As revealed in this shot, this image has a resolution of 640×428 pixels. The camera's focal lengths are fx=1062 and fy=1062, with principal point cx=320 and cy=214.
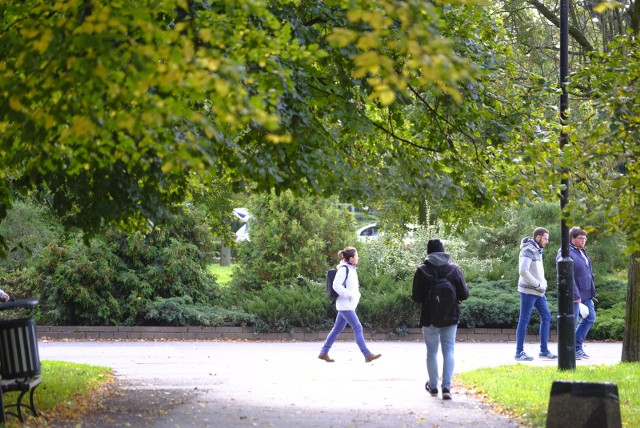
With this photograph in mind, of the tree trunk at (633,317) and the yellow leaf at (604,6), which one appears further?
the tree trunk at (633,317)

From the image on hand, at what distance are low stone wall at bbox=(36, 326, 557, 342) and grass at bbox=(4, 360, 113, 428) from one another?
6601mm

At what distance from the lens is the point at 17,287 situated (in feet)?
76.7

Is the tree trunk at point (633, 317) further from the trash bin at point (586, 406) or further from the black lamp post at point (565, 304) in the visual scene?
the trash bin at point (586, 406)

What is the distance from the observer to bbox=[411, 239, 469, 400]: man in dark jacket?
11.6 meters

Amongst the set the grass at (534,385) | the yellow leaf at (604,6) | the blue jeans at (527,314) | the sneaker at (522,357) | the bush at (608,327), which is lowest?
the bush at (608,327)

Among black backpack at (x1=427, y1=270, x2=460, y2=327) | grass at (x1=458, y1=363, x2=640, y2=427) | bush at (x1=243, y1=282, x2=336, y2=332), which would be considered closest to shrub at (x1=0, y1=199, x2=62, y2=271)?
bush at (x1=243, y1=282, x2=336, y2=332)

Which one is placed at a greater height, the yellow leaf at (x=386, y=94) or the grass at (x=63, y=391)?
the yellow leaf at (x=386, y=94)

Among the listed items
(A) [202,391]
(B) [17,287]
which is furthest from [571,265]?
(B) [17,287]

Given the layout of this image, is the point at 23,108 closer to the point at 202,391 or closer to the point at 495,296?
the point at 202,391

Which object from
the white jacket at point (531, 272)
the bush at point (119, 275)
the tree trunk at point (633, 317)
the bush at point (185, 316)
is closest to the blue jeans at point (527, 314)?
the white jacket at point (531, 272)

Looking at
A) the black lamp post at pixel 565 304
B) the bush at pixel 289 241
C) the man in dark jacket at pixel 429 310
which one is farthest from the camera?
the bush at pixel 289 241

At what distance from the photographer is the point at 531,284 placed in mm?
15625

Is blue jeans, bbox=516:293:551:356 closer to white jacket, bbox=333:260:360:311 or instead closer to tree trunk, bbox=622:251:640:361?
tree trunk, bbox=622:251:640:361

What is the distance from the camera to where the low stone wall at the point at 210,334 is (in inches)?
837
